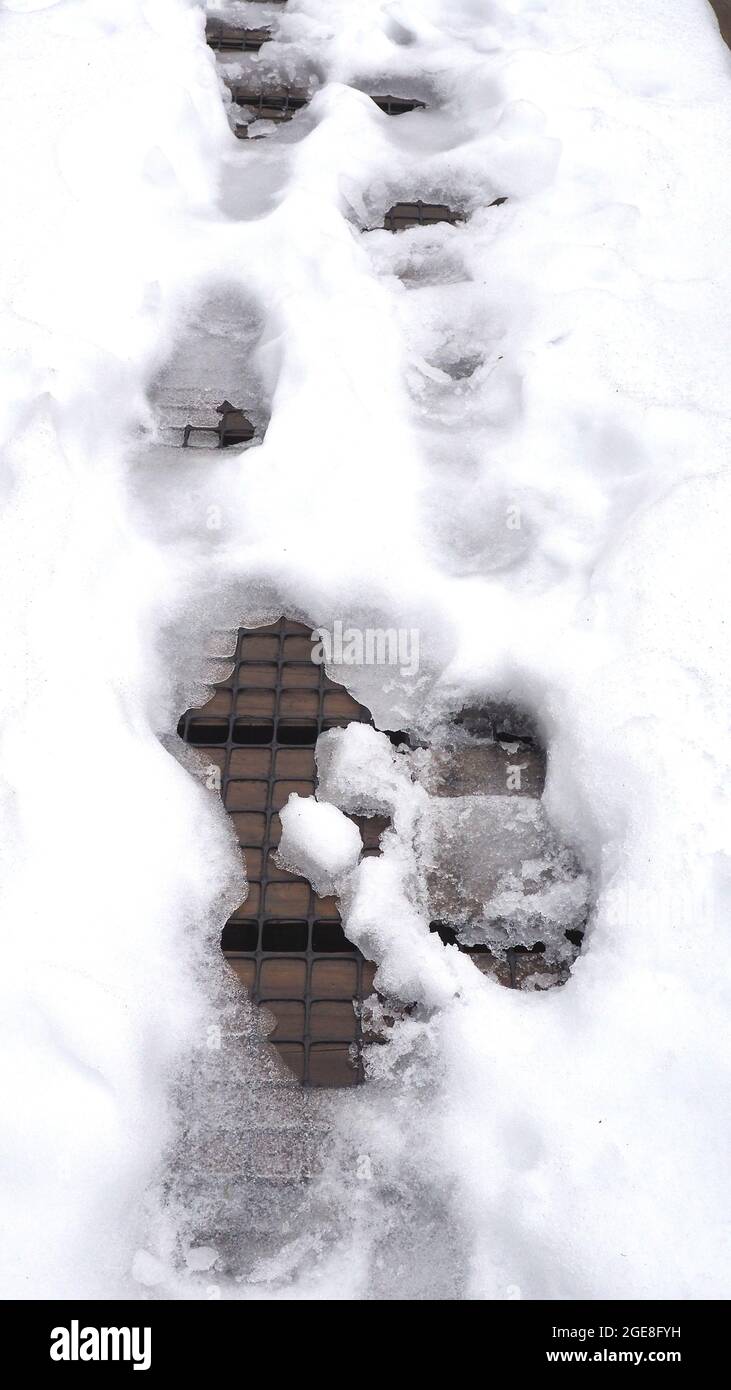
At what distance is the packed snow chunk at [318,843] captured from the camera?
159 centimetres

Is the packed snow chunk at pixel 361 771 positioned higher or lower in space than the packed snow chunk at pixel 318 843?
higher

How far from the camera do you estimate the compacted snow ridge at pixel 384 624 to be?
4.27 feet

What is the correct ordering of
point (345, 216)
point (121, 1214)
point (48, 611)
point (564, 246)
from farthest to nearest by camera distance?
1. point (345, 216)
2. point (564, 246)
3. point (48, 611)
4. point (121, 1214)

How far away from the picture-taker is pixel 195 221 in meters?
2.57

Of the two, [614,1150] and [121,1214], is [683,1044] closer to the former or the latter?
[614,1150]

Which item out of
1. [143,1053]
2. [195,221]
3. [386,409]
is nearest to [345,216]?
[195,221]

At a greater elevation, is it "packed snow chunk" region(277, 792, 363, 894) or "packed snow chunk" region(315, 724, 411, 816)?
"packed snow chunk" region(315, 724, 411, 816)

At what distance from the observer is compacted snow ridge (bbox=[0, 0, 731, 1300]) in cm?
130

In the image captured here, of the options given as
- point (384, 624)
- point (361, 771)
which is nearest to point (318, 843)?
point (361, 771)

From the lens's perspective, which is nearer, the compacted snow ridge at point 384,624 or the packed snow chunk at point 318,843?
the compacted snow ridge at point 384,624

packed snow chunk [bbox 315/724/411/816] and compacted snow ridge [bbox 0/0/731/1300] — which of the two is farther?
packed snow chunk [bbox 315/724/411/816]

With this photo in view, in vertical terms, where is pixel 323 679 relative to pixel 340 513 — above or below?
below

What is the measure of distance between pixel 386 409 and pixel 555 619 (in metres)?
0.64

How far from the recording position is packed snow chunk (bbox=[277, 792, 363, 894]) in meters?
1.59
